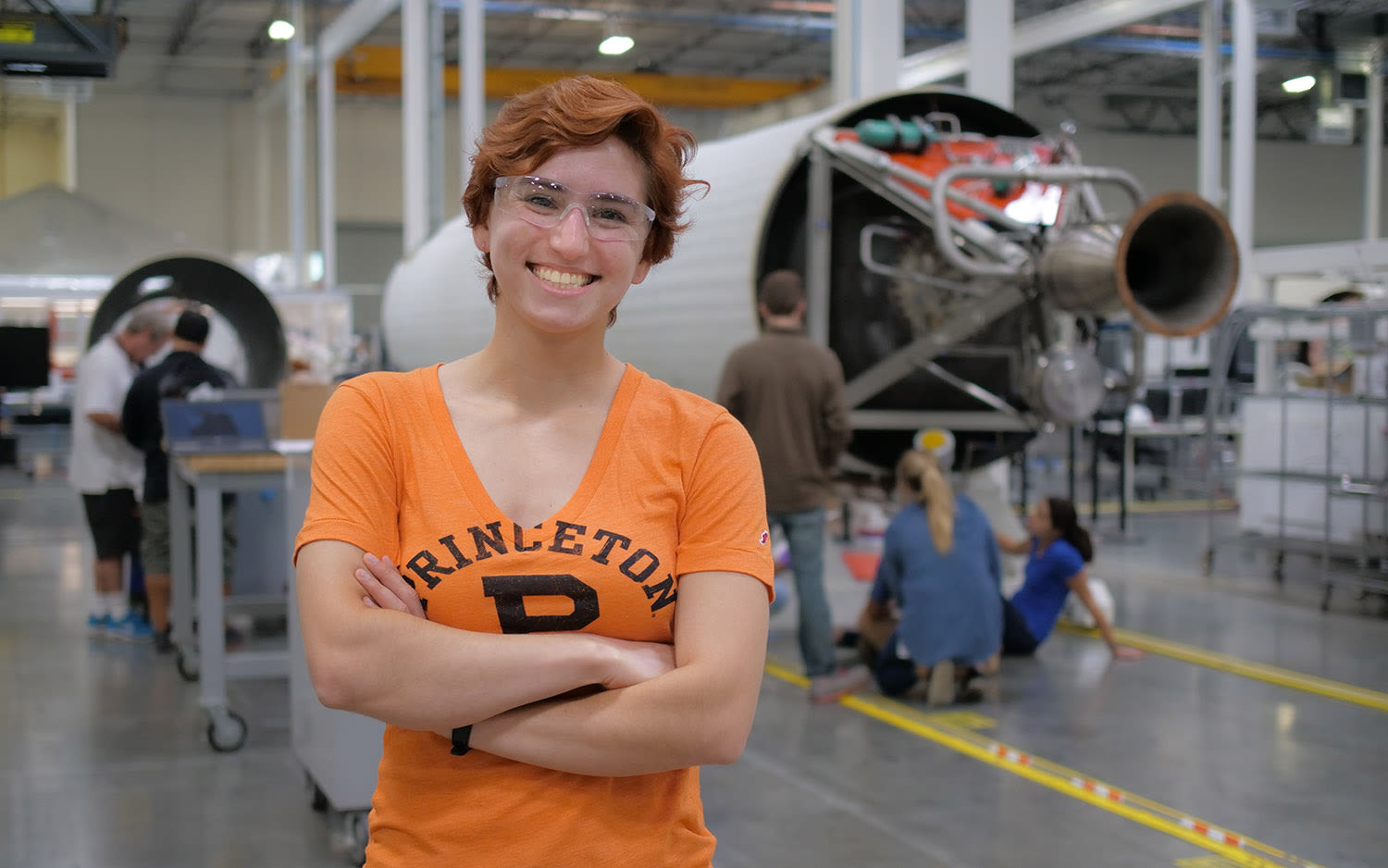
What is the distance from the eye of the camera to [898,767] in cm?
470

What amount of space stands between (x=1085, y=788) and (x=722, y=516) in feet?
11.4

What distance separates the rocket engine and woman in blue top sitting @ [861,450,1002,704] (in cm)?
82

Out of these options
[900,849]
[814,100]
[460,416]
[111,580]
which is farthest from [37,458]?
[460,416]

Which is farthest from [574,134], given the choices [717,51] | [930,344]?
[717,51]

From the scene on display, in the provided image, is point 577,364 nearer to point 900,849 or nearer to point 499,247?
point 499,247

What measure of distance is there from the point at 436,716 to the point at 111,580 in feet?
21.1

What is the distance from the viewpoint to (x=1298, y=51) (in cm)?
1986

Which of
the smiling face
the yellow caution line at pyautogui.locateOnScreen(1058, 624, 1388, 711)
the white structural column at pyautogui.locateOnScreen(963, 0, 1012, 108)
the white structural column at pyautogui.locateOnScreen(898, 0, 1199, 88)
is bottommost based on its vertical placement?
the yellow caution line at pyautogui.locateOnScreen(1058, 624, 1388, 711)

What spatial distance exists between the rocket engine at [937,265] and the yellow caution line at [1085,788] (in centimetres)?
158

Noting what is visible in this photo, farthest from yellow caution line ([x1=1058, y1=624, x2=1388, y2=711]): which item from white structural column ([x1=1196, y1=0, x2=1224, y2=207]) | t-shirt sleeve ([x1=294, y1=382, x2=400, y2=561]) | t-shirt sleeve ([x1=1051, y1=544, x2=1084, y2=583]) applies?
white structural column ([x1=1196, y1=0, x2=1224, y2=207])

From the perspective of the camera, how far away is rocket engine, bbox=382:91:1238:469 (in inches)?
222

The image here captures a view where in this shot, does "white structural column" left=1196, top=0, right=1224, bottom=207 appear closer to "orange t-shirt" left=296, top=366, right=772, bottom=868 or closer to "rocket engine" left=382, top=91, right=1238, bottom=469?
"rocket engine" left=382, top=91, right=1238, bottom=469

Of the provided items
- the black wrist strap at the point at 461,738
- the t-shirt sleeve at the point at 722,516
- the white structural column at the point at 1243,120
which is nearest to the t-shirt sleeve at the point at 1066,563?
the t-shirt sleeve at the point at 722,516

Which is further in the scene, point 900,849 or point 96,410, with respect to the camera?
point 96,410
